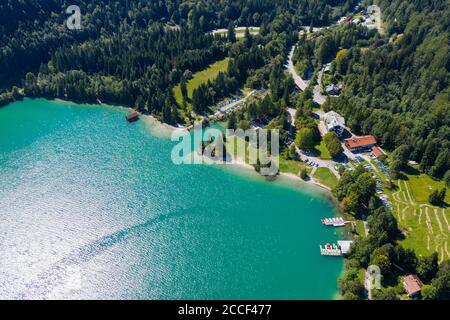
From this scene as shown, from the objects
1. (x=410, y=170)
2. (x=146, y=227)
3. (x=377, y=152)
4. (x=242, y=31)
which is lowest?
(x=146, y=227)

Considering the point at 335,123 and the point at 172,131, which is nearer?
the point at 335,123

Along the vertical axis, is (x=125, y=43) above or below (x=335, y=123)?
above

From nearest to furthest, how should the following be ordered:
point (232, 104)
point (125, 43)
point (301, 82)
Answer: point (232, 104)
point (301, 82)
point (125, 43)

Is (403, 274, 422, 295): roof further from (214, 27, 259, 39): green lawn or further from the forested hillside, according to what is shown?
(214, 27, 259, 39): green lawn

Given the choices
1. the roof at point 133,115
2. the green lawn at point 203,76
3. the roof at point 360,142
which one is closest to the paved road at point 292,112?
the roof at point 360,142

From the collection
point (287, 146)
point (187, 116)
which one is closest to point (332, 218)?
point (287, 146)

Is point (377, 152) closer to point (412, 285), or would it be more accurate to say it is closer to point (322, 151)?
point (322, 151)
